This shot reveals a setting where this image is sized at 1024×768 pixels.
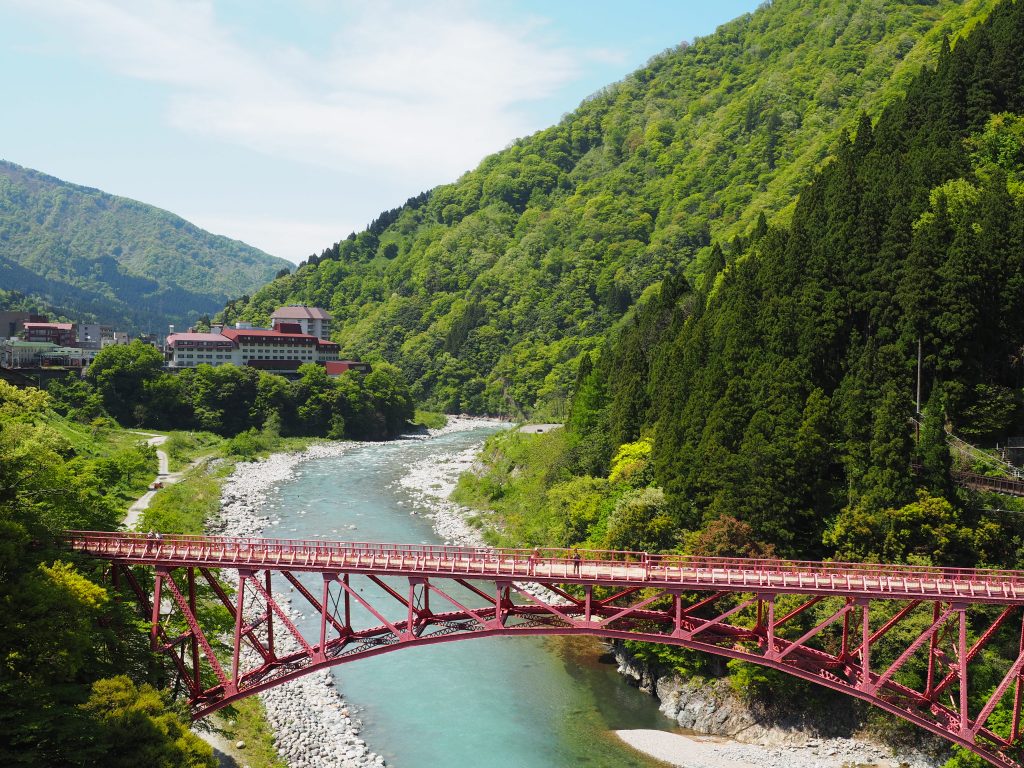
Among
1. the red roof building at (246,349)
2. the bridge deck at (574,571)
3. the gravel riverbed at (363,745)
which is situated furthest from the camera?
the red roof building at (246,349)

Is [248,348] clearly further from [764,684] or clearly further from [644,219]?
[764,684]

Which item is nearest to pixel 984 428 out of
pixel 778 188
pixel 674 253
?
pixel 778 188

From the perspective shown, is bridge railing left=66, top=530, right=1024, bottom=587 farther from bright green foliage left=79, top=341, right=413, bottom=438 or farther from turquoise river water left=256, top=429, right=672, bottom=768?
bright green foliage left=79, top=341, right=413, bottom=438

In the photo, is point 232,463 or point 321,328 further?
point 321,328

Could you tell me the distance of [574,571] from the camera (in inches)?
1235

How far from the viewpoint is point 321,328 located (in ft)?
577

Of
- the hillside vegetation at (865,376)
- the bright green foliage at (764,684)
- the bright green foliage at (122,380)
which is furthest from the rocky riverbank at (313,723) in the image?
the bright green foliage at (122,380)

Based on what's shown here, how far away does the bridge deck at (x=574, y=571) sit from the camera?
29.4 meters

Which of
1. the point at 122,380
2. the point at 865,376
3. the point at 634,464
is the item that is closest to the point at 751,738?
the point at 865,376

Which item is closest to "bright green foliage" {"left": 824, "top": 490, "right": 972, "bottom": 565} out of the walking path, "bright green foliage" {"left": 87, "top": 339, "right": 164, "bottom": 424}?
the walking path

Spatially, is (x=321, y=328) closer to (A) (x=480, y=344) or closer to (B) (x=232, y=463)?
(A) (x=480, y=344)

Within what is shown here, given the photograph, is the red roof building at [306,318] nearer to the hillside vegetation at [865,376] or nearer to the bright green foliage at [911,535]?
the hillside vegetation at [865,376]

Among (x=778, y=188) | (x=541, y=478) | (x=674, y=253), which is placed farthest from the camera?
(x=674, y=253)

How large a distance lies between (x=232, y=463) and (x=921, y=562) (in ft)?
261
